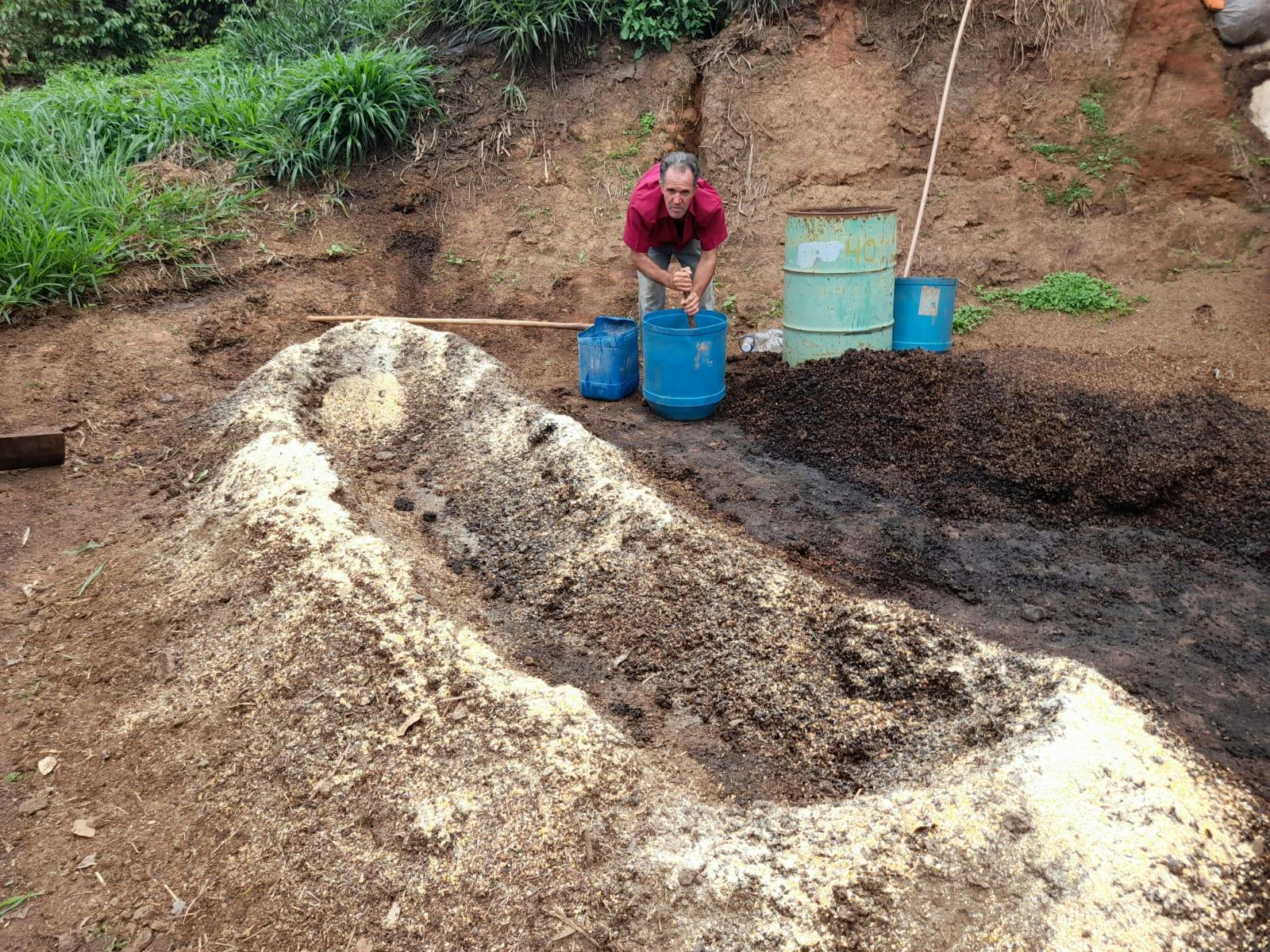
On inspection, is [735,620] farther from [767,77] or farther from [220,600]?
[767,77]

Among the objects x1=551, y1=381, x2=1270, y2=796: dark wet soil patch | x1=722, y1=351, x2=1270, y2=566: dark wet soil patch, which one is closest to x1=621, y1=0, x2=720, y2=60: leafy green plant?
x1=722, y1=351, x2=1270, y2=566: dark wet soil patch

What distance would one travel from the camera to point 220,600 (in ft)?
9.69

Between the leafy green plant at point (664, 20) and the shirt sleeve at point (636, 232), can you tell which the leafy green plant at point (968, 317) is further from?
the leafy green plant at point (664, 20)

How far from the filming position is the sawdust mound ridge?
1787mm

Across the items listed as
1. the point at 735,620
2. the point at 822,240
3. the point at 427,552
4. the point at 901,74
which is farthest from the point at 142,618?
the point at 901,74

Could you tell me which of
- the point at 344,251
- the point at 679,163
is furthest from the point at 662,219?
the point at 344,251

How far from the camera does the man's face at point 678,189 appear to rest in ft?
14.0

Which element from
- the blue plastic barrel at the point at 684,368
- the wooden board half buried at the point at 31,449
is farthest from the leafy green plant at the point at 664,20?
the wooden board half buried at the point at 31,449

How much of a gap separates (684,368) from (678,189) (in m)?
0.92

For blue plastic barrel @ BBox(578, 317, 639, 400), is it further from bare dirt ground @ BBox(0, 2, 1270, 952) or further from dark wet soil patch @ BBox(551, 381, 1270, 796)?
dark wet soil patch @ BBox(551, 381, 1270, 796)

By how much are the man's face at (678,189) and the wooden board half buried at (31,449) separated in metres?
3.17

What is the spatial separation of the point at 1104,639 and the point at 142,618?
10.6 ft

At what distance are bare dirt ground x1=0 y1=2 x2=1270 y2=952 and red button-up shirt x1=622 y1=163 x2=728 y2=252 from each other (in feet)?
2.87

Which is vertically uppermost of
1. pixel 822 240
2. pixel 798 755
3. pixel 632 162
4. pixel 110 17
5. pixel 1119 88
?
pixel 110 17
